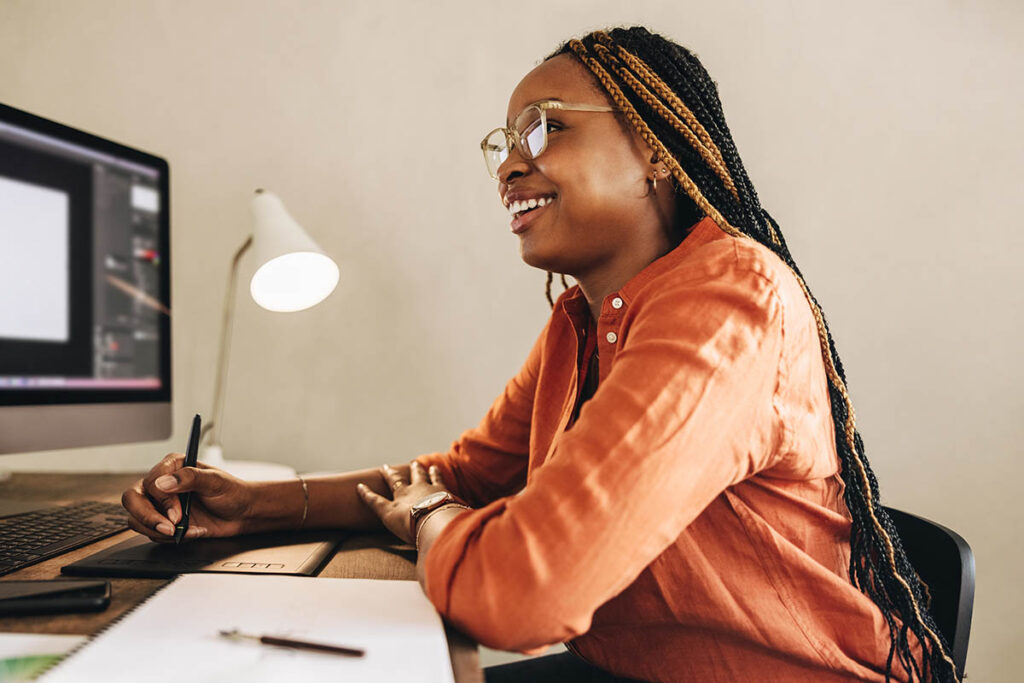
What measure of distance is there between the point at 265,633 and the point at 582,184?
673 mm

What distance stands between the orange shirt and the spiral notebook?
0.07m

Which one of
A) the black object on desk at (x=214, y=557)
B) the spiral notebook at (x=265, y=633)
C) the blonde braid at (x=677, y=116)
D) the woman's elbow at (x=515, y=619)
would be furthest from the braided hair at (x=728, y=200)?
the black object on desk at (x=214, y=557)

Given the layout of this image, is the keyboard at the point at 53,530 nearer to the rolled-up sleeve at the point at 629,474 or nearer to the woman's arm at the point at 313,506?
the woman's arm at the point at 313,506

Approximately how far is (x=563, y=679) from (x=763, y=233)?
0.69m

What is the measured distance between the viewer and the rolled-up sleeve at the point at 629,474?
0.55m

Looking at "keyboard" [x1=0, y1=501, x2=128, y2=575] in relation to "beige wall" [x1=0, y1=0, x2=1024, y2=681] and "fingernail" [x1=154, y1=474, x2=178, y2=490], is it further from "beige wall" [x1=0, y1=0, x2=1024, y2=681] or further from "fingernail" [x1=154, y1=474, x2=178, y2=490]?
"beige wall" [x1=0, y1=0, x2=1024, y2=681]

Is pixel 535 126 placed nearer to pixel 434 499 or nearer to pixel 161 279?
pixel 434 499

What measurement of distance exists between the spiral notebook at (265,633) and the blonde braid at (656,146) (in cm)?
59

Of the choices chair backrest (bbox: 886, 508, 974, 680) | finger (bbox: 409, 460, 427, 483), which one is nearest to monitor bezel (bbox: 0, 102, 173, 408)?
finger (bbox: 409, 460, 427, 483)

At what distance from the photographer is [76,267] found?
105cm

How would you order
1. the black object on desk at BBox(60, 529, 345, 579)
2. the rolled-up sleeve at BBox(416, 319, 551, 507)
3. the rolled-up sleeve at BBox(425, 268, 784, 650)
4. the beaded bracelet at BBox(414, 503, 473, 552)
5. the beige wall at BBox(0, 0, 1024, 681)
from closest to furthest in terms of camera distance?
the rolled-up sleeve at BBox(425, 268, 784, 650), the black object on desk at BBox(60, 529, 345, 579), the beaded bracelet at BBox(414, 503, 473, 552), the rolled-up sleeve at BBox(416, 319, 551, 507), the beige wall at BBox(0, 0, 1024, 681)

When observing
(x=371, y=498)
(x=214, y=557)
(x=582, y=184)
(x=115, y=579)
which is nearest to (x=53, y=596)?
(x=115, y=579)

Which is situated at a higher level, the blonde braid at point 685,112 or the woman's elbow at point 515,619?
the blonde braid at point 685,112

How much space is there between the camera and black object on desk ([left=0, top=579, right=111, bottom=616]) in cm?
55
